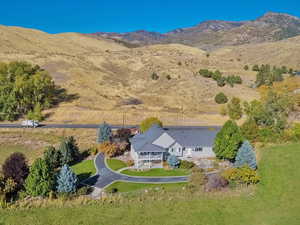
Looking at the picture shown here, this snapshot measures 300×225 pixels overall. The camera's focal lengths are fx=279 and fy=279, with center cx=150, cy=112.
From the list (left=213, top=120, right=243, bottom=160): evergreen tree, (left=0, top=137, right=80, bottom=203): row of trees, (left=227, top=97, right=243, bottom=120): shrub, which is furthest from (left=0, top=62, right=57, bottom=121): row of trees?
(left=227, top=97, right=243, bottom=120): shrub

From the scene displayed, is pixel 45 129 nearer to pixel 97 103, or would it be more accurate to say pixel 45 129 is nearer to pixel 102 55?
pixel 97 103

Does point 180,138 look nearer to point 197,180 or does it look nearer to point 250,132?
point 250,132

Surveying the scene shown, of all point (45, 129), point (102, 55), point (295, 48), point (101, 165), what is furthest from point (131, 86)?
point (295, 48)

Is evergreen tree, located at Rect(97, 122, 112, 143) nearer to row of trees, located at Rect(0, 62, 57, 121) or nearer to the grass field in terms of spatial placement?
the grass field

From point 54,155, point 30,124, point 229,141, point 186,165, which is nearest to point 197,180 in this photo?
point 186,165

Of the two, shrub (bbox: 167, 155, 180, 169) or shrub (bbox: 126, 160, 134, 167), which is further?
shrub (bbox: 126, 160, 134, 167)

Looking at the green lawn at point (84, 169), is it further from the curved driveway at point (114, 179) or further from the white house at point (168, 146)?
the white house at point (168, 146)

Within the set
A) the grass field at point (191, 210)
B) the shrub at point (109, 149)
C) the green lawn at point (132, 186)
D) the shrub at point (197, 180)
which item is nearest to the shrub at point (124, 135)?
the shrub at point (109, 149)
